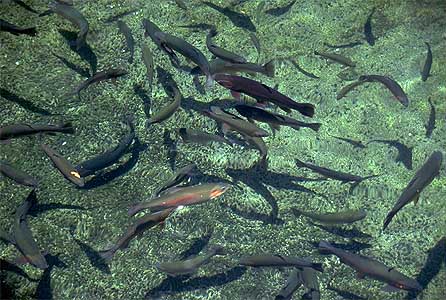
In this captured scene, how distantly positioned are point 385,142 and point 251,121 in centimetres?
199

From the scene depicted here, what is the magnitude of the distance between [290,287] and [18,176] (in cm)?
276

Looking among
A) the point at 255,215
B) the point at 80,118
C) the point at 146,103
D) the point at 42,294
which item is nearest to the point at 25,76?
the point at 80,118

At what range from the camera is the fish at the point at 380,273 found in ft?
12.4

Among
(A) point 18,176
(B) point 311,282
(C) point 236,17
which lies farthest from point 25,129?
(C) point 236,17

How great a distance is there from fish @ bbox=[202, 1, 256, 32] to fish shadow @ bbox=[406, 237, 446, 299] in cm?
369

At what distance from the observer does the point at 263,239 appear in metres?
4.45

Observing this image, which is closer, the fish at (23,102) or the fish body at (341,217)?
the fish body at (341,217)

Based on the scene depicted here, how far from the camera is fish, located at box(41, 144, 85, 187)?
4221mm

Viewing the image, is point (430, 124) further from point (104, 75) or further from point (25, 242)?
point (25, 242)

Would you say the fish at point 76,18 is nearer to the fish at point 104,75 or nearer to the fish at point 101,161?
the fish at point 104,75

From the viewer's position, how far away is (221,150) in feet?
16.6

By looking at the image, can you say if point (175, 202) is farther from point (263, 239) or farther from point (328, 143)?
point (328, 143)

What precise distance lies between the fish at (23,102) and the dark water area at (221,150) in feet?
0.08

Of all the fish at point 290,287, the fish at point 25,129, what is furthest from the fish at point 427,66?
the fish at point 25,129
